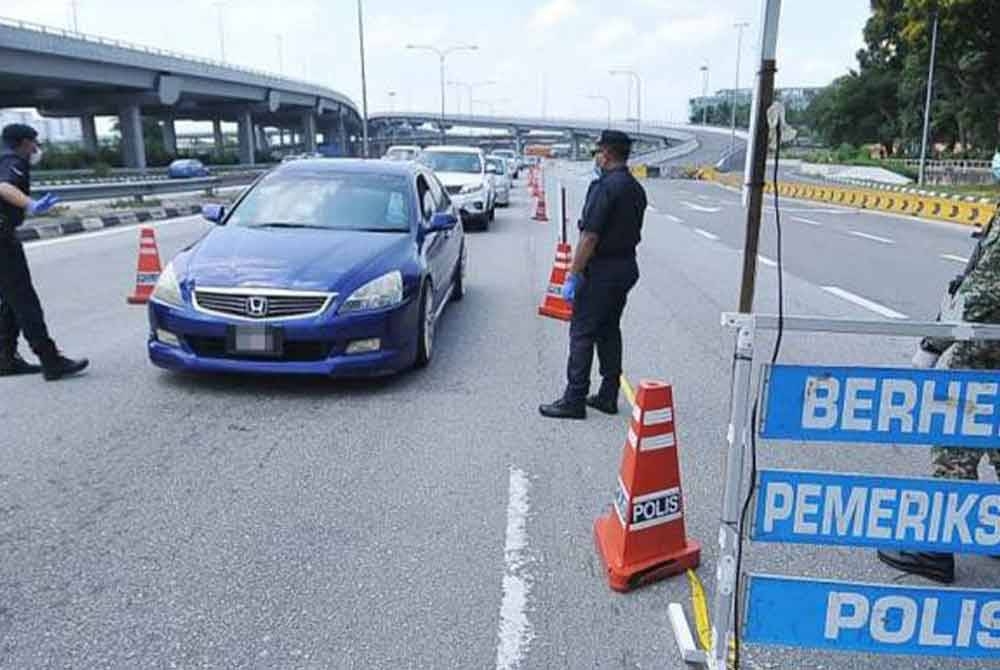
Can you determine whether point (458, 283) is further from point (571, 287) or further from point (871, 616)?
point (871, 616)

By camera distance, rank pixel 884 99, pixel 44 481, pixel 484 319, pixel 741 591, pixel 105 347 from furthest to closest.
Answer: pixel 884 99 → pixel 484 319 → pixel 105 347 → pixel 44 481 → pixel 741 591

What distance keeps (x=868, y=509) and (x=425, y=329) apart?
4383 mm

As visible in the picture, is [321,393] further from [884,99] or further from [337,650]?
[884,99]

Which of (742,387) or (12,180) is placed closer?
(742,387)

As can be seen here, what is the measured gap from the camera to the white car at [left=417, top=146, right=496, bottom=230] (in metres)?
18.0

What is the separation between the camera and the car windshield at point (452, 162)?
1986 centimetres

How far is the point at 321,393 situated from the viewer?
6051 millimetres

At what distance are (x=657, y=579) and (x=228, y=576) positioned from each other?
69.9 inches

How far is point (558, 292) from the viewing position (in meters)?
9.37

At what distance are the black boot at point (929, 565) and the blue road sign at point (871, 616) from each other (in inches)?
33.6

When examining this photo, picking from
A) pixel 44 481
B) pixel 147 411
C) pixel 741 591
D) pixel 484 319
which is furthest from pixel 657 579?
pixel 484 319

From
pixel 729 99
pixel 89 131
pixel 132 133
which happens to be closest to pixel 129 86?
pixel 132 133

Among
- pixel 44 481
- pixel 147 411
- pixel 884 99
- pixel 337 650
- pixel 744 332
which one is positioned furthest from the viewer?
pixel 884 99

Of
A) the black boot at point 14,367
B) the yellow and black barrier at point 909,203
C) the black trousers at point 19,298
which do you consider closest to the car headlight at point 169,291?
the black trousers at point 19,298
